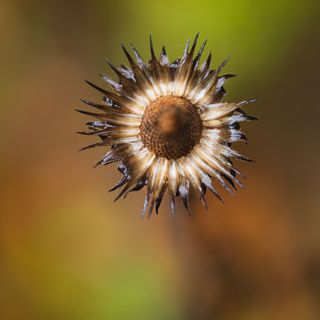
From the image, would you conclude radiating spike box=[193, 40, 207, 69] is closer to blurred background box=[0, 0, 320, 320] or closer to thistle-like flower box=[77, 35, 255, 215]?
thistle-like flower box=[77, 35, 255, 215]

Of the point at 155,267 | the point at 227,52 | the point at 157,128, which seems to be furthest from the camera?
the point at 155,267

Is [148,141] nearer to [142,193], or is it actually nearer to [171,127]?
[171,127]

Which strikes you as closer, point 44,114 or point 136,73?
point 136,73

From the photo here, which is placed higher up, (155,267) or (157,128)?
(157,128)

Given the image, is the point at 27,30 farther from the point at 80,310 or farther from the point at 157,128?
the point at 80,310

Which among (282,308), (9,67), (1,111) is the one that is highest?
(9,67)

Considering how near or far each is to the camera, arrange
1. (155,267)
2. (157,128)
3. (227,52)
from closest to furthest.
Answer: (157,128)
(227,52)
(155,267)

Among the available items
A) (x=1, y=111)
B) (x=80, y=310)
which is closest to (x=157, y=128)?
(x=1, y=111)
